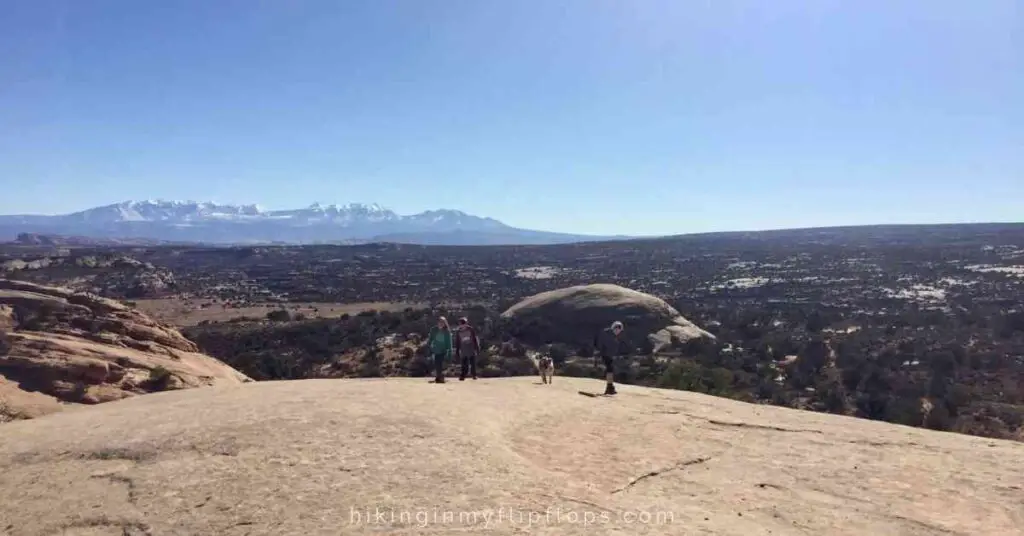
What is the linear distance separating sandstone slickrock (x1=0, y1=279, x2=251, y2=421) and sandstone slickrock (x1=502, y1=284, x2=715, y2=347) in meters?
24.3

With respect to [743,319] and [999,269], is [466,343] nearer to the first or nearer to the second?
[743,319]

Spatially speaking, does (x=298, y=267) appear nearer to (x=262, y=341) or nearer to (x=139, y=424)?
(x=262, y=341)

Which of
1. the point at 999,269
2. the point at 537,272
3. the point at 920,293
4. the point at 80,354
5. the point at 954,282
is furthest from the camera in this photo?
the point at 537,272

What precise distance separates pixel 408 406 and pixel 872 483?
708cm

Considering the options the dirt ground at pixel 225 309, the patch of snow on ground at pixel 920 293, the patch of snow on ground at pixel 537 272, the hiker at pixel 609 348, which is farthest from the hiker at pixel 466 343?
the patch of snow on ground at pixel 537 272

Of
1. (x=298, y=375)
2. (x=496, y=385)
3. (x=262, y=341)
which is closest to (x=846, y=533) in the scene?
(x=496, y=385)

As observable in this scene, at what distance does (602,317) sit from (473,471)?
34.5 metres

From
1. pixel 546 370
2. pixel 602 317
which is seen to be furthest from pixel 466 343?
pixel 602 317

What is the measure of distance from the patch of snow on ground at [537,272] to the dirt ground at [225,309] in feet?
104

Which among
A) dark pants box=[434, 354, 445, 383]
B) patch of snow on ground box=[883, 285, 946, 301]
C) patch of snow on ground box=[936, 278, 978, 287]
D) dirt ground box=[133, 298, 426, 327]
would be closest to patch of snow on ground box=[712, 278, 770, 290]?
patch of snow on ground box=[883, 285, 946, 301]

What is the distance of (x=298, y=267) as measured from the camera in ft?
461

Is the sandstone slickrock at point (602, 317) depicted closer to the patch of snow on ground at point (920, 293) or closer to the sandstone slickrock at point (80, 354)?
the sandstone slickrock at point (80, 354)

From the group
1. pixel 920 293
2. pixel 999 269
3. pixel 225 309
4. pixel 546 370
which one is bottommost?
pixel 225 309

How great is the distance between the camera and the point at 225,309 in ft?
234
